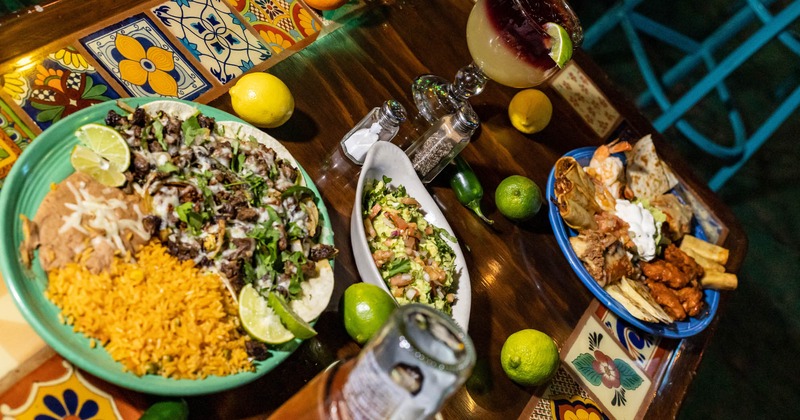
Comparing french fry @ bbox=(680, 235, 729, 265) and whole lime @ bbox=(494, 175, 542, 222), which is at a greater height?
whole lime @ bbox=(494, 175, 542, 222)

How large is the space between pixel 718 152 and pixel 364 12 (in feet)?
6.42

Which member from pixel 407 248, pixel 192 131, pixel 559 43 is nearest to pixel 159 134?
pixel 192 131

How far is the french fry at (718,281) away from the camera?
2314 millimetres

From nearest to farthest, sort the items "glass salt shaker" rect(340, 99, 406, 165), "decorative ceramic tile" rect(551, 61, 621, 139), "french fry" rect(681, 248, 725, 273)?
"glass salt shaker" rect(340, 99, 406, 165) → "french fry" rect(681, 248, 725, 273) → "decorative ceramic tile" rect(551, 61, 621, 139)

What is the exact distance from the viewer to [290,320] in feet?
4.08

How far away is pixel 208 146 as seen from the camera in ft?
4.73

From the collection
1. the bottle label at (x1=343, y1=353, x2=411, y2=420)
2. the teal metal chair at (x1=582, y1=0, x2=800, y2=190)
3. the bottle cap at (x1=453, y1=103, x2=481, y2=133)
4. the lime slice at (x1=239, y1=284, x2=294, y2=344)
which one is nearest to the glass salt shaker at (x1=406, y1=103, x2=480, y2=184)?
the bottle cap at (x1=453, y1=103, x2=481, y2=133)

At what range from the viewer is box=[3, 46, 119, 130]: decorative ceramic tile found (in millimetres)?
1425

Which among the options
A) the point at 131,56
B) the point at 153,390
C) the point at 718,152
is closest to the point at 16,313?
the point at 153,390

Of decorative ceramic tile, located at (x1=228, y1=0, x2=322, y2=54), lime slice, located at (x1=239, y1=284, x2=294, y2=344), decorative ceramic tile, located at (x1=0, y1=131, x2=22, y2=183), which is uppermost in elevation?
decorative ceramic tile, located at (x1=0, y1=131, x2=22, y2=183)

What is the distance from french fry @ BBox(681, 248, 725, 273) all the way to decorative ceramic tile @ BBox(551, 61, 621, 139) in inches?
24.1

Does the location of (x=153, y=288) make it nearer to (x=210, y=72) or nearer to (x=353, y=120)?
(x=210, y=72)

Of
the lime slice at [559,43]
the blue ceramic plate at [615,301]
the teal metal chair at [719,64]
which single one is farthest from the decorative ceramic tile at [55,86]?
the teal metal chair at [719,64]

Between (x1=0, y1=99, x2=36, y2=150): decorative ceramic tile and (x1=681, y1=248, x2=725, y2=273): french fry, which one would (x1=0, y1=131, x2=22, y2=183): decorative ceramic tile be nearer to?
(x1=0, y1=99, x2=36, y2=150): decorative ceramic tile
